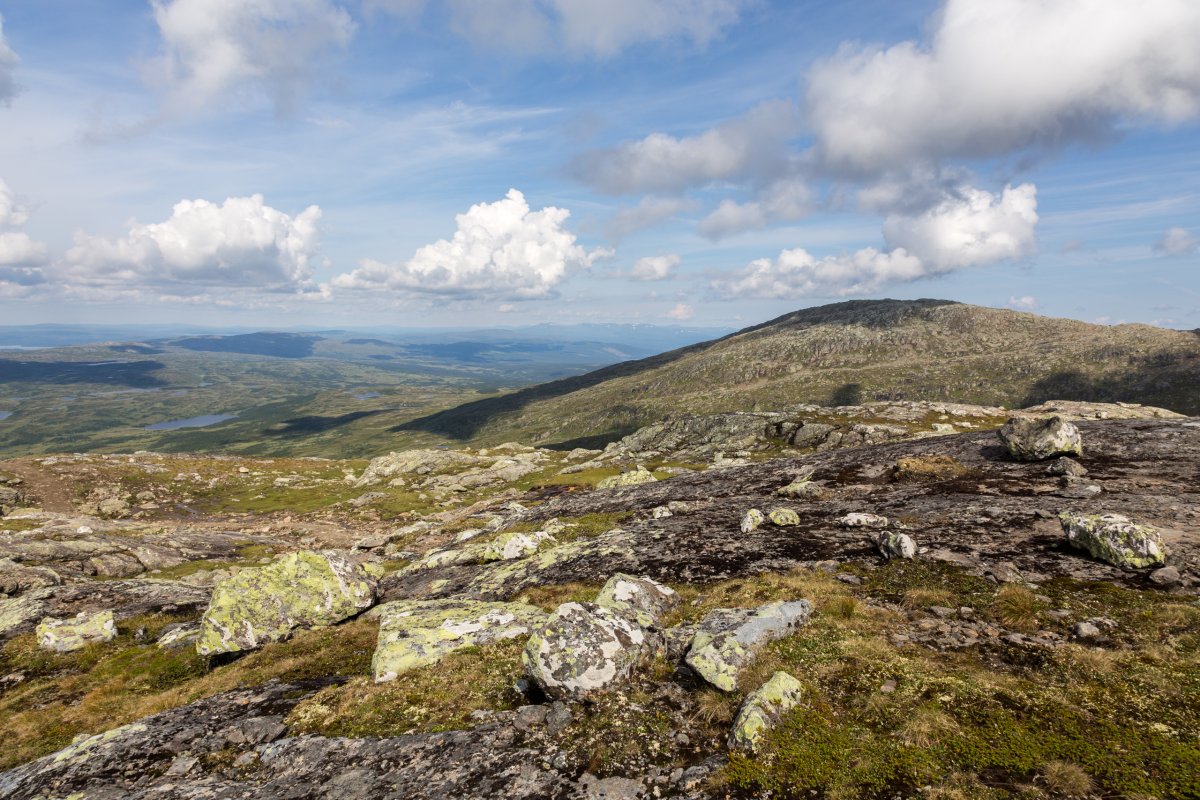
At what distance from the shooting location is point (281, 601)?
2398cm

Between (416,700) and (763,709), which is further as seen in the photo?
(416,700)

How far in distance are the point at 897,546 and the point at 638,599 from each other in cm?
1250

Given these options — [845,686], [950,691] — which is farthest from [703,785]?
[950,691]

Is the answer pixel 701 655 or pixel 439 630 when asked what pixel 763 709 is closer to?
pixel 701 655

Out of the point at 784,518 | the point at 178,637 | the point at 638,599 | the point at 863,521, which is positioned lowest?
the point at 178,637

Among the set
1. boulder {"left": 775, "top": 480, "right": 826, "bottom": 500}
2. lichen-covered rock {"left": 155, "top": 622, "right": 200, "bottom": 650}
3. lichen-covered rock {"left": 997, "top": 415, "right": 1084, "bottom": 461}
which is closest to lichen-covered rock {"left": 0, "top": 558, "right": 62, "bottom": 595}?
lichen-covered rock {"left": 155, "top": 622, "right": 200, "bottom": 650}

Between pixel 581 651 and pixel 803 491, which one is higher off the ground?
pixel 581 651

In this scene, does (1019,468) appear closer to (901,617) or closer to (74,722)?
(901,617)

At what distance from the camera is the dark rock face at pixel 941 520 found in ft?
68.9

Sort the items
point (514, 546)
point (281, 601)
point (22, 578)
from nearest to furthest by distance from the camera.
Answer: point (281, 601) < point (514, 546) < point (22, 578)

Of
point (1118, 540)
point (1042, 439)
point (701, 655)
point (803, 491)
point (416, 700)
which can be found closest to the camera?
Answer: point (701, 655)

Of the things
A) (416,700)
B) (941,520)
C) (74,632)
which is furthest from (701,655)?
(74,632)

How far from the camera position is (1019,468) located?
32312 millimetres

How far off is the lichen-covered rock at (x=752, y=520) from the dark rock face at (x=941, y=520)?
35cm
